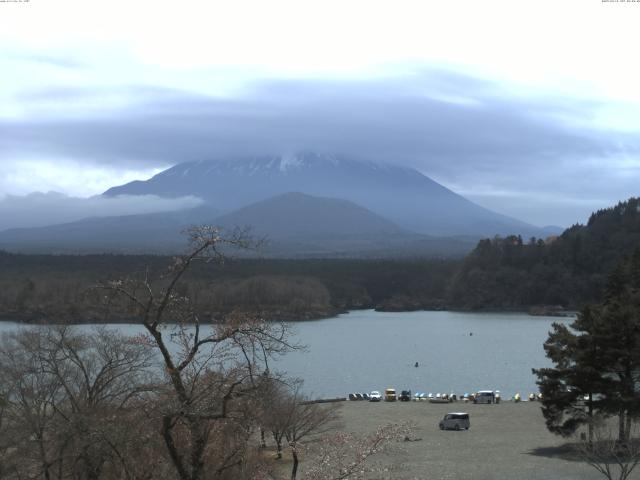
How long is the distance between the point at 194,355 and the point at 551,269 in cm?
11618

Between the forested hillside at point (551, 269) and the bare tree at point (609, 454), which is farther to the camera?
the forested hillside at point (551, 269)

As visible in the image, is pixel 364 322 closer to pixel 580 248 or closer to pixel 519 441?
pixel 580 248

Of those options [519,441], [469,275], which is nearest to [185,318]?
[519,441]

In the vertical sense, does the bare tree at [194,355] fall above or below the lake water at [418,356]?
above

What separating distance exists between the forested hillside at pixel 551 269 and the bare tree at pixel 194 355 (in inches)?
4419

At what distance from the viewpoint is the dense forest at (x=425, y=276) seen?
10488 centimetres

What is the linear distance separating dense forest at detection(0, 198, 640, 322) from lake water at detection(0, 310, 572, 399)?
14.6 meters

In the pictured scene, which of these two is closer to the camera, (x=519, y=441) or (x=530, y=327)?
(x=519, y=441)

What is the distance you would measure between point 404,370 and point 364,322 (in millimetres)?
43741

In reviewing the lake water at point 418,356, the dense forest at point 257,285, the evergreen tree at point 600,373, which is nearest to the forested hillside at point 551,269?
the dense forest at point 257,285

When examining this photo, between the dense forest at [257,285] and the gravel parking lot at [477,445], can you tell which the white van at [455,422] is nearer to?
the gravel parking lot at [477,445]

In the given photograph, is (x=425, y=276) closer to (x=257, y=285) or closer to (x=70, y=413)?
(x=257, y=285)

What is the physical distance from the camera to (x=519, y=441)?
24938mm

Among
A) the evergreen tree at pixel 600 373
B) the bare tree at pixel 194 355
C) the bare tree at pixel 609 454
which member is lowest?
the bare tree at pixel 609 454
